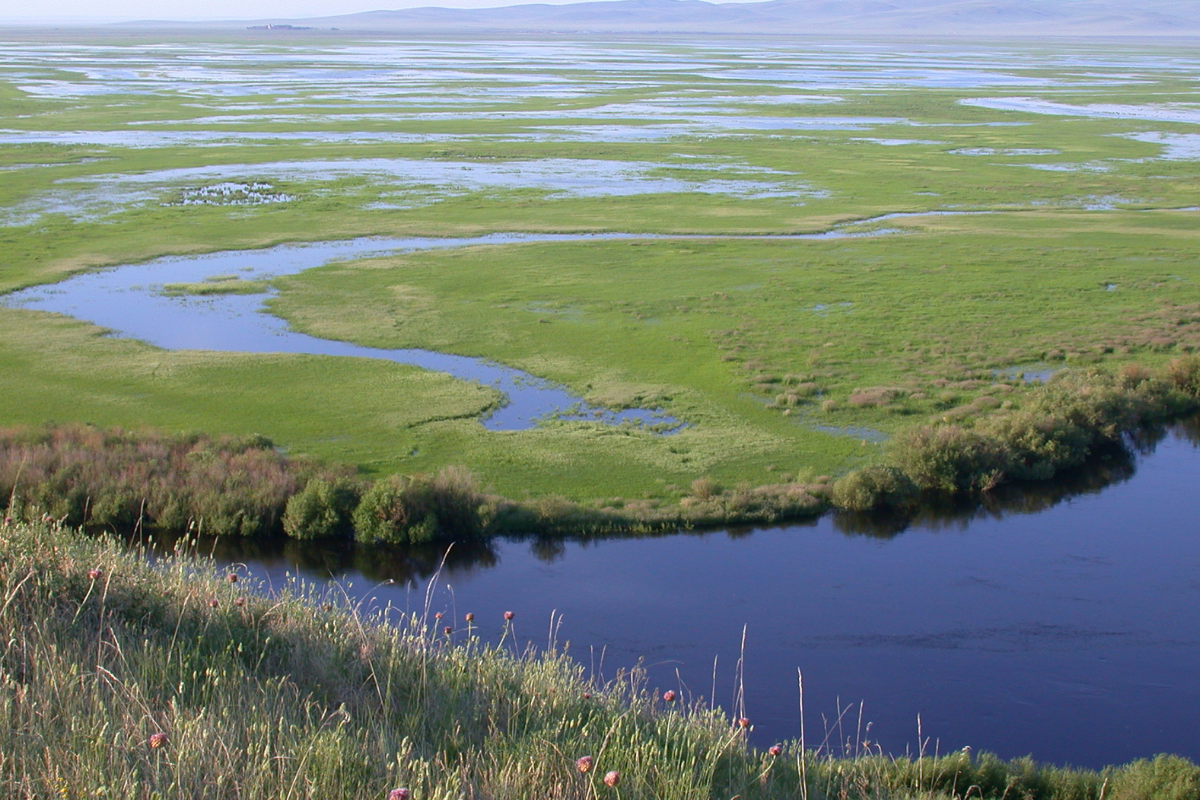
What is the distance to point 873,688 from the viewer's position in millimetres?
14445

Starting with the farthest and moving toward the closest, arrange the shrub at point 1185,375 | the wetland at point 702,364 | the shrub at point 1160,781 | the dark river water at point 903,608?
1. the shrub at point 1185,375
2. the wetland at point 702,364
3. the dark river water at point 903,608
4. the shrub at point 1160,781

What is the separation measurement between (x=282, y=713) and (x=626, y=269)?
103 ft

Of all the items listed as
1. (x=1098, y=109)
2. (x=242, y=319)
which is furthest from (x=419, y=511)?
(x=1098, y=109)

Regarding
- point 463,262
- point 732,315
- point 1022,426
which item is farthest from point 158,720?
point 463,262

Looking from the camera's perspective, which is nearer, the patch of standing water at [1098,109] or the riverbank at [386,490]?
the riverbank at [386,490]

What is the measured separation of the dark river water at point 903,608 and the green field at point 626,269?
2.26 meters

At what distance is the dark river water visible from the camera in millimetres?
13945

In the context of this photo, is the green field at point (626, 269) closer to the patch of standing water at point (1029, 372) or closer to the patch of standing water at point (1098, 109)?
the patch of standing water at point (1029, 372)

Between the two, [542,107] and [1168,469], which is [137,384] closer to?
[1168,469]

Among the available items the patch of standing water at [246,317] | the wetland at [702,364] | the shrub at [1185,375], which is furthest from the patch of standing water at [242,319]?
the shrub at [1185,375]

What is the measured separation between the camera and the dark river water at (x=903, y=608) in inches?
549

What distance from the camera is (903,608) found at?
16688 millimetres

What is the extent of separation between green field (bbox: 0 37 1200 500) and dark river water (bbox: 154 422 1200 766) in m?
2.26

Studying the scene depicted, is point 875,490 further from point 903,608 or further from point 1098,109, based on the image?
point 1098,109
